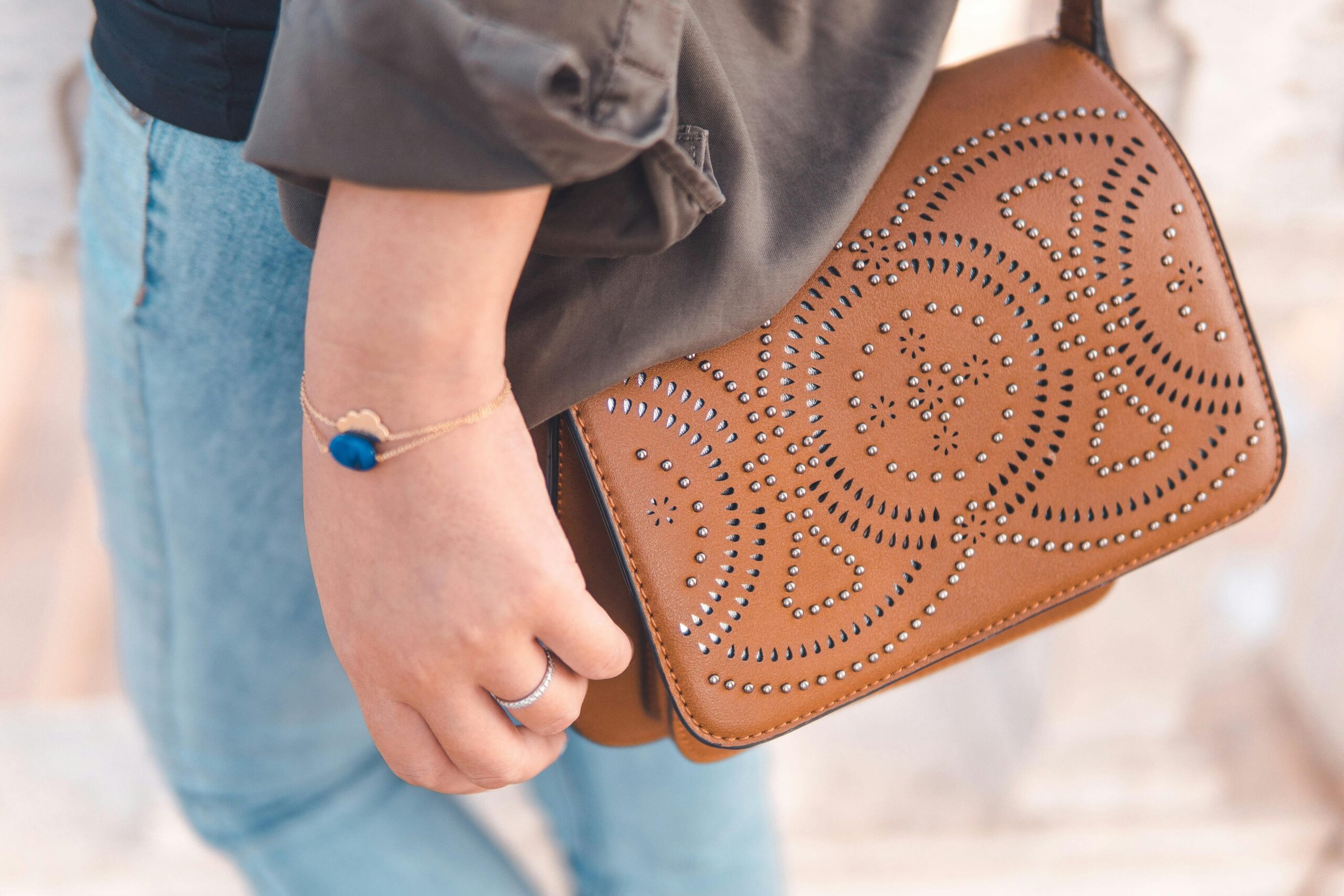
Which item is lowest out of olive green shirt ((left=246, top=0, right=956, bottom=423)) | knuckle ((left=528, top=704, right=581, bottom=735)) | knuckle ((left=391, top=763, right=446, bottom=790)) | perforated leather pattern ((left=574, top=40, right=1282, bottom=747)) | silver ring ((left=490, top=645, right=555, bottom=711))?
knuckle ((left=391, top=763, right=446, bottom=790))

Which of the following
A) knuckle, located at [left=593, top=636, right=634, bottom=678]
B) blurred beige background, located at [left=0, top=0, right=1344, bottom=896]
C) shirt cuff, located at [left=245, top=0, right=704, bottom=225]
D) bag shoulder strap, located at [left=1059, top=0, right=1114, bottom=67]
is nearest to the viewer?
shirt cuff, located at [left=245, top=0, right=704, bottom=225]

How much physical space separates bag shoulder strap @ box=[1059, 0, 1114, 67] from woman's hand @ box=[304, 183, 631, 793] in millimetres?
404

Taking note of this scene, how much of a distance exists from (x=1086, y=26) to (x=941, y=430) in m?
0.28

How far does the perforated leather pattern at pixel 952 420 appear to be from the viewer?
1.51ft

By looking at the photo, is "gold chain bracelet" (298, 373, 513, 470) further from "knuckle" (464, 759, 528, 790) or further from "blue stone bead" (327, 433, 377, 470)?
"knuckle" (464, 759, 528, 790)

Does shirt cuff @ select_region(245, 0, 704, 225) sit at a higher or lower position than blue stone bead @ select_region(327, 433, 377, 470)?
higher

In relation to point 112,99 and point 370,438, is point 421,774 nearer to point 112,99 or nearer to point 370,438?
point 370,438

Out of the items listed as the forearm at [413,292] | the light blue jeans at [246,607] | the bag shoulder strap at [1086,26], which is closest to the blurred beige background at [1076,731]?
the bag shoulder strap at [1086,26]

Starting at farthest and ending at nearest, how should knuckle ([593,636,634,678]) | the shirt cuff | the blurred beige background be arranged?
the blurred beige background < knuckle ([593,636,634,678]) < the shirt cuff

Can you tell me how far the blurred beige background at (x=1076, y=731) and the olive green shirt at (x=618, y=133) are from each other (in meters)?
0.51

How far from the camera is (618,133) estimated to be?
1.05ft

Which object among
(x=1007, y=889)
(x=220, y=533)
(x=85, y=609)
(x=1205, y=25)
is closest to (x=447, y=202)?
(x=220, y=533)

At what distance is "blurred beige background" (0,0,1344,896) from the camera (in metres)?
0.87

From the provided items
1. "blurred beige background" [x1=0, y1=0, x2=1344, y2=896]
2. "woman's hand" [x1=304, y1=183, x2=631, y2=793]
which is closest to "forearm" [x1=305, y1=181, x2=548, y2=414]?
"woman's hand" [x1=304, y1=183, x2=631, y2=793]
